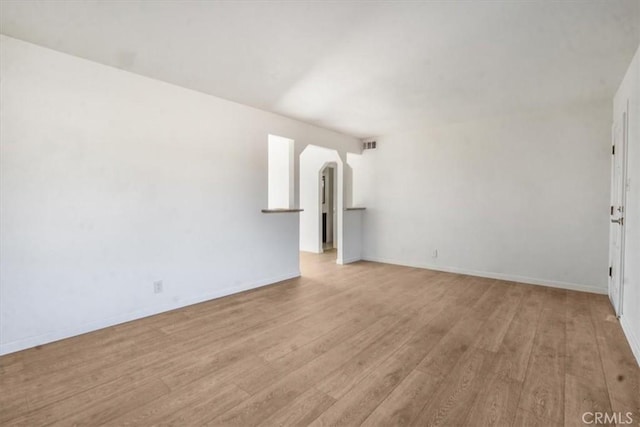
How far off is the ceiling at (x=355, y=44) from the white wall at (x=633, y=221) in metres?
0.29

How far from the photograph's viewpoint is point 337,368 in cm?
207

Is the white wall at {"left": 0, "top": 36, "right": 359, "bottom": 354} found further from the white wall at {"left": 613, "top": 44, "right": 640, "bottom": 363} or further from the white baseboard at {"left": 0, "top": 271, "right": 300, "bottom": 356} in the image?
the white wall at {"left": 613, "top": 44, "right": 640, "bottom": 363}

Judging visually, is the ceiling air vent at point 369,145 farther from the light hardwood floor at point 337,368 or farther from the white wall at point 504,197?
the light hardwood floor at point 337,368

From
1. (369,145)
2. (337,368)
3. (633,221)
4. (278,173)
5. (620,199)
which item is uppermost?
(369,145)

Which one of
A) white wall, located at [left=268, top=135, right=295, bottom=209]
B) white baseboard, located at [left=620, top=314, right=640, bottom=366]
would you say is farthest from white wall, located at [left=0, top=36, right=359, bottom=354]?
white baseboard, located at [left=620, top=314, right=640, bottom=366]

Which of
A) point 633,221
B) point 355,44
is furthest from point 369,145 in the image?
point 633,221

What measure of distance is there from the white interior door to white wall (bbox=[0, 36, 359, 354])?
385cm

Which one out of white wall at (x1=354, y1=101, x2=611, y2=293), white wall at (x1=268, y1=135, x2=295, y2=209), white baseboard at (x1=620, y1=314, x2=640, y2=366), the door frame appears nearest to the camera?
white baseboard at (x1=620, y1=314, x2=640, y2=366)

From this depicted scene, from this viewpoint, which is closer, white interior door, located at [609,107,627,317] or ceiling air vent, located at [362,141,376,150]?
white interior door, located at [609,107,627,317]

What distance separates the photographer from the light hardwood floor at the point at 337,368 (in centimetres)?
164

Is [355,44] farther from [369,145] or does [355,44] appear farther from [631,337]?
[369,145]

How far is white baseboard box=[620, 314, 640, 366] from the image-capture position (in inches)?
84.9

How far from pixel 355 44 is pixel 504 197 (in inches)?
129

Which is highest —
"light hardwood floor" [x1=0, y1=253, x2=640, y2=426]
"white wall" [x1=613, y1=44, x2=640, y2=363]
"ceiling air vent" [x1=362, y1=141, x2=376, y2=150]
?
"ceiling air vent" [x1=362, y1=141, x2=376, y2=150]
